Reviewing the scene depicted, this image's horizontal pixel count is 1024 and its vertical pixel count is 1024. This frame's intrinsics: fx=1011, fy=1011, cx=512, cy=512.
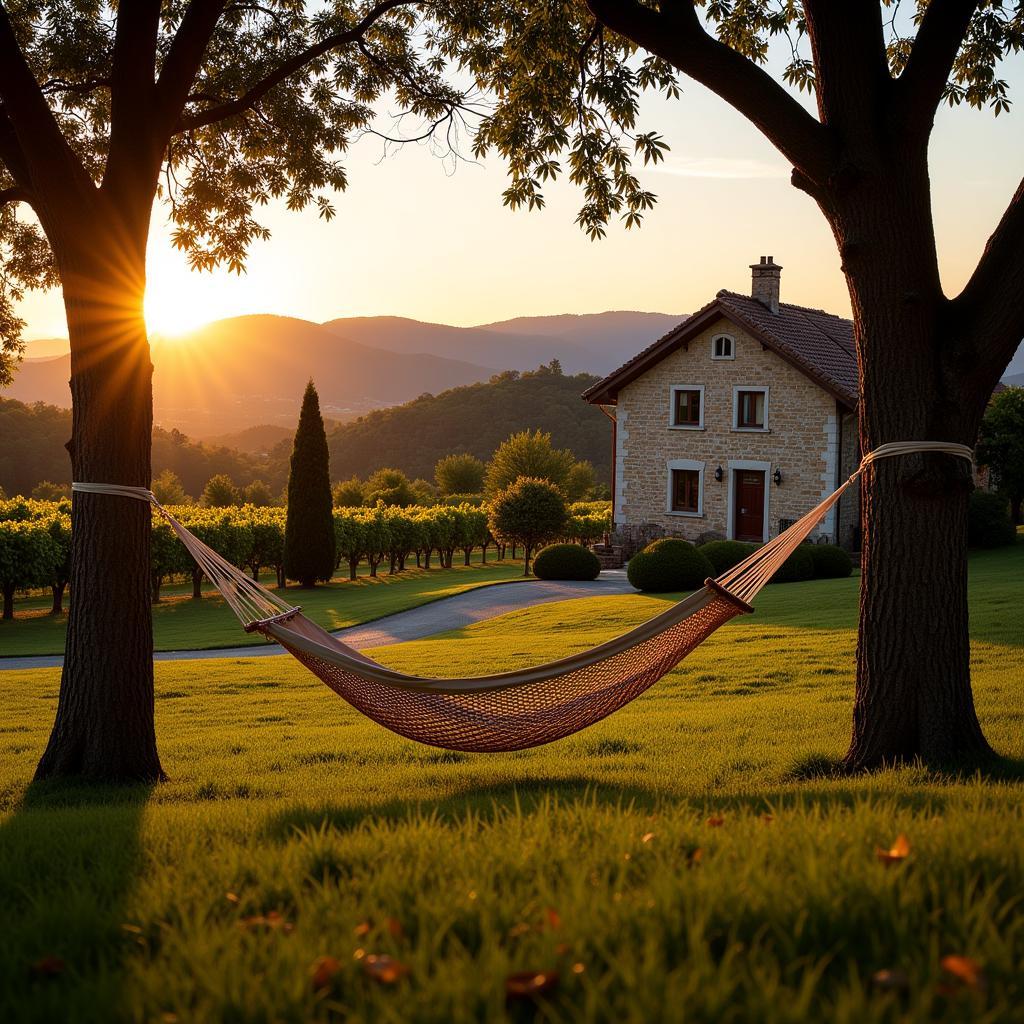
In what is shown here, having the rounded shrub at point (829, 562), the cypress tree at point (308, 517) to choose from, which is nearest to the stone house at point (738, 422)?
the rounded shrub at point (829, 562)

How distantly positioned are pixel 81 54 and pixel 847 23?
17.1ft

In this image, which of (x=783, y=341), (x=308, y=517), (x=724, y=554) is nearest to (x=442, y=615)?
(x=724, y=554)

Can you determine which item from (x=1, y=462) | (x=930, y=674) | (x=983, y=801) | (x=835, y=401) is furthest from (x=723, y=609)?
(x=1, y=462)

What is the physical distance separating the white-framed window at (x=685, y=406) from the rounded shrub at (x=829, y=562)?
5.63m

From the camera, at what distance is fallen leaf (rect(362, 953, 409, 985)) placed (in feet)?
5.35

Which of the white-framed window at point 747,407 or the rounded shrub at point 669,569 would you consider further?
the white-framed window at point 747,407

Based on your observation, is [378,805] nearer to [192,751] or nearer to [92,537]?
[92,537]

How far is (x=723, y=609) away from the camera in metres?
3.67

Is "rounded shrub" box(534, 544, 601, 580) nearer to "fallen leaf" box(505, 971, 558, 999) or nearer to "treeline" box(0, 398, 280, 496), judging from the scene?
"fallen leaf" box(505, 971, 558, 999)

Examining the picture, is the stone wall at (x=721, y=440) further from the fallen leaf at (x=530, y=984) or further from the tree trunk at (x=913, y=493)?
the fallen leaf at (x=530, y=984)

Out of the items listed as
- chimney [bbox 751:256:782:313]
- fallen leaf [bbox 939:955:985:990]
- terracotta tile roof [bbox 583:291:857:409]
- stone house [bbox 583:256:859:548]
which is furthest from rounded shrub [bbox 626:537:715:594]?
fallen leaf [bbox 939:955:985:990]

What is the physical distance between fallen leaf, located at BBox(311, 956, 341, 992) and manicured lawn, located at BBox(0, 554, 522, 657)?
10.7 metres

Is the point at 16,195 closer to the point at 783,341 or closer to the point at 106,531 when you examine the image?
the point at 106,531

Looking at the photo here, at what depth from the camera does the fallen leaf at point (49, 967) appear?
179cm
